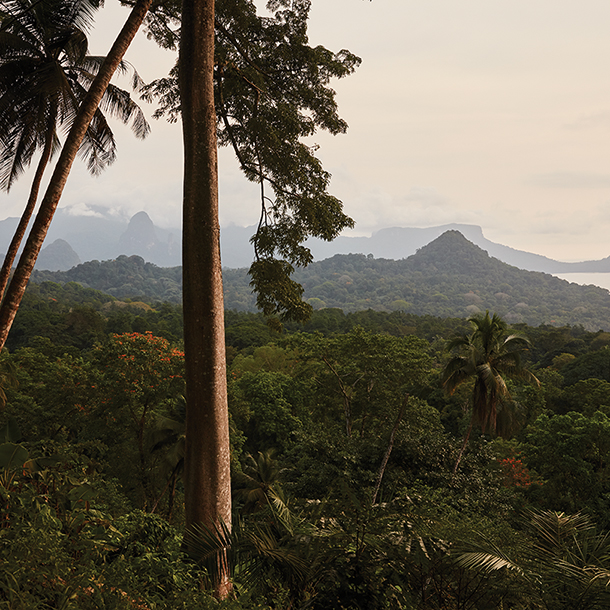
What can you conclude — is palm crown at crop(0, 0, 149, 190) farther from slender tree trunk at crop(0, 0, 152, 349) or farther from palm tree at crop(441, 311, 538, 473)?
palm tree at crop(441, 311, 538, 473)

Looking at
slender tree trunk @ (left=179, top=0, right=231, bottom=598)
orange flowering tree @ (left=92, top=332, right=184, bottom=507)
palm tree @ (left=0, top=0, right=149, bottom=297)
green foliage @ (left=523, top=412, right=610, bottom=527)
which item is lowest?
green foliage @ (left=523, top=412, right=610, bottom=527)

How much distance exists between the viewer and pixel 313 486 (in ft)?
39.0

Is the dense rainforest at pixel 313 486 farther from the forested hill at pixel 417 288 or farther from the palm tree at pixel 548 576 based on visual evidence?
the forested hill at pixel 417 288

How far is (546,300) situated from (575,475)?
512 feet

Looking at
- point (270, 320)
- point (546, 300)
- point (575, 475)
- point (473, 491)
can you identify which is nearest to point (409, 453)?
point (473, 491)

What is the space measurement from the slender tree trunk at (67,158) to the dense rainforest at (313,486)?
77.0 inches

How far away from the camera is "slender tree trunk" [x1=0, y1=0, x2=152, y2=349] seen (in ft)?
16.9

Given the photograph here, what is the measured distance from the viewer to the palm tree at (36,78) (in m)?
6.62

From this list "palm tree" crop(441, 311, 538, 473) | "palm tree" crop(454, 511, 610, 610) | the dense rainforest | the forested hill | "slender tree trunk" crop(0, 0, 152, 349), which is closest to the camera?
the dense rainforest

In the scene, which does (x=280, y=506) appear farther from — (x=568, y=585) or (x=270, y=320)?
(x=270, y=320)

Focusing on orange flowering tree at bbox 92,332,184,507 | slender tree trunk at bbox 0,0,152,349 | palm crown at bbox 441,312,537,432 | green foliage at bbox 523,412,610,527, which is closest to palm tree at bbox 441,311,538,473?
palm crown at bbox 441,312,537,432

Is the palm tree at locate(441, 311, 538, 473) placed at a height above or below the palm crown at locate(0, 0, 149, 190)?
below

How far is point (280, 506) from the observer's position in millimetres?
3320

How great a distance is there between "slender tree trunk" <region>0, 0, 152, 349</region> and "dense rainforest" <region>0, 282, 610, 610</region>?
196cm
